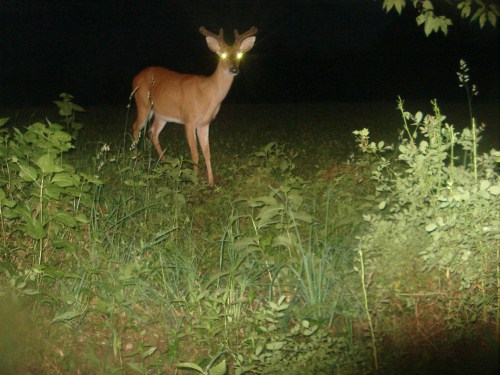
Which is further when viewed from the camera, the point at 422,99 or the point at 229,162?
the point at 422,99

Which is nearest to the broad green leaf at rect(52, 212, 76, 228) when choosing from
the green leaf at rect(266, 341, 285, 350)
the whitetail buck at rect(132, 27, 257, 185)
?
the green leaf at rect(266, 341, 285, 350)

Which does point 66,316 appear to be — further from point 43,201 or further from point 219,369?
point 43,201

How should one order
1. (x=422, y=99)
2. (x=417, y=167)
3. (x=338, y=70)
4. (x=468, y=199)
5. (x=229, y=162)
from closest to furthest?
1. (x=468, y=199)
2. (x=417, y=167)
3. (x=229, y=162)
4. (x=422, y=99)
5. (x=338, y=70)

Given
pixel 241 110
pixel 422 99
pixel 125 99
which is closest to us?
pixel 241 110

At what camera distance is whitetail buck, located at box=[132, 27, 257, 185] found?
27.5 ft

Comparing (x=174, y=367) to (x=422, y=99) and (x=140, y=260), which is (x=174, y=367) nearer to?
(x=140, y=260)

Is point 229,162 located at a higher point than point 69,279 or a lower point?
higher

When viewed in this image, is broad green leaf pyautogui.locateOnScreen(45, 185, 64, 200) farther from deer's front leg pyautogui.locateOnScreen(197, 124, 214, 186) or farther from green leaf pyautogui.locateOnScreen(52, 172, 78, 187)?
deer's front leg pyautogui.locateOnScreen(197, 124, 214, 186)

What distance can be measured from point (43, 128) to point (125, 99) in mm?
22340

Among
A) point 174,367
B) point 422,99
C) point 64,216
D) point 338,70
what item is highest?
point 338,70

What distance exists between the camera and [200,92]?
8719mm

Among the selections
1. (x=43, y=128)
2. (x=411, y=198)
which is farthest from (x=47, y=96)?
(x=411, y=198)

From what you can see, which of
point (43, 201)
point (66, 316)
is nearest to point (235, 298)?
point (66, 316)

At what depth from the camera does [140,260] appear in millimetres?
4738
